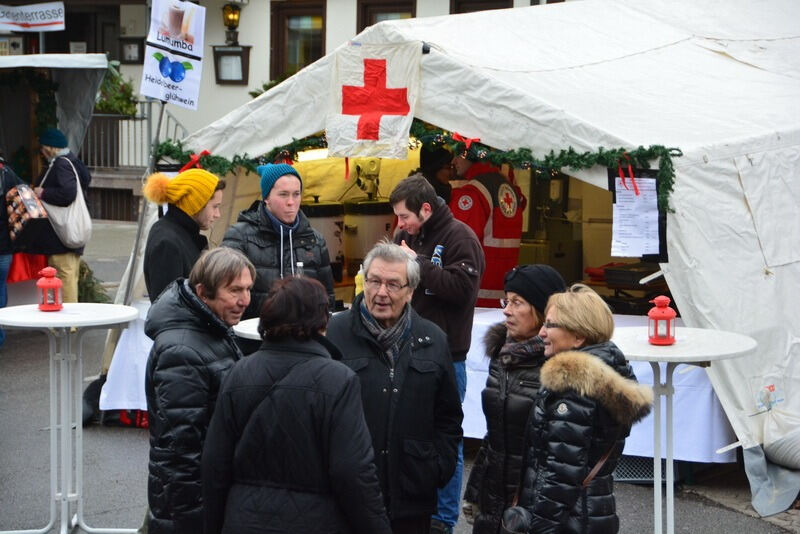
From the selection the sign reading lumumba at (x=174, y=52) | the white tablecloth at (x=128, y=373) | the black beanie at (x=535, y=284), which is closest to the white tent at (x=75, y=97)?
the sign reading lumumba at (x=174, y=52)

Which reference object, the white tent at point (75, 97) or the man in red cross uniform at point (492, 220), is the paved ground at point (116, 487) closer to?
the man in red cross uniform at point (492, 220)

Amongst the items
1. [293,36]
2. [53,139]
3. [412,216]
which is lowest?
[412,216]

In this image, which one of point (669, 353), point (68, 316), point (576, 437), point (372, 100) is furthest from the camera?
point (372, 100)

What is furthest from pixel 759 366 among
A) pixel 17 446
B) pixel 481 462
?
pixel 17 446

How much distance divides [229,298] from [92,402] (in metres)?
4.45

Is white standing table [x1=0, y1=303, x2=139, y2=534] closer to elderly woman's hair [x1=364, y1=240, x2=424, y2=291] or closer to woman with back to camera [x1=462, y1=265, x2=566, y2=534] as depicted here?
elderly woman's hair [x1=364, y1=240, x2=424, y2=291]

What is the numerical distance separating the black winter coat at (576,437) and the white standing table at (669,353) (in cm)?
92

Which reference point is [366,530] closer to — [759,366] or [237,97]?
[759,366]

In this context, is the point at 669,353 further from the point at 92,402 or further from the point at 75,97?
the point at 75,97

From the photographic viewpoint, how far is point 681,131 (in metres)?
7.61

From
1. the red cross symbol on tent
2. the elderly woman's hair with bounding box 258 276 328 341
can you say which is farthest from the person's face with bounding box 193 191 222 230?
the elderly woman's hair with bounding box 258 276 328 341

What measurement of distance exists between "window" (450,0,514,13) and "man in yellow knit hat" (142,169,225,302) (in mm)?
13347

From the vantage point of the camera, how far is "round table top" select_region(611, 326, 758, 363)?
482 cm

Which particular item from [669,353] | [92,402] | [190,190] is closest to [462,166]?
[92,402]
